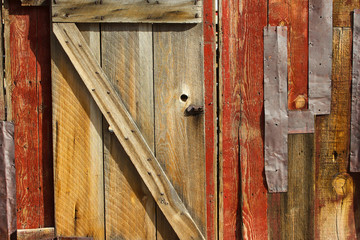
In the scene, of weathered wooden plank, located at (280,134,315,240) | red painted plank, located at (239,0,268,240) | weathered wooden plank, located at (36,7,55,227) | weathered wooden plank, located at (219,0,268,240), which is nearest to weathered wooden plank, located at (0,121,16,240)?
weathered wooden plank, located at (36,7,55,227)

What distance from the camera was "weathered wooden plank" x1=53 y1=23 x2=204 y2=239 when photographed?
7.00 ft

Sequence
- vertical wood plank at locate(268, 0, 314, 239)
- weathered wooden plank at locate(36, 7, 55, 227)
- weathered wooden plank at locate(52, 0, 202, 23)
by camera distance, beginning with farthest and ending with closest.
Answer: vertical wood plank at locate(268, 0, 314, 239), weathered wooden plank at locate(36, 7, 55, 227), weathered wooden plank at locate(52, 0, 202, 23)

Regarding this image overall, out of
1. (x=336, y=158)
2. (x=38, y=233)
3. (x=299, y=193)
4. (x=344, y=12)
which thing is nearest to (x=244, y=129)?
(x=299, y=193)

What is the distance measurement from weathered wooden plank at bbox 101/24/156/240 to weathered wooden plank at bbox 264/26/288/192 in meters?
0.84

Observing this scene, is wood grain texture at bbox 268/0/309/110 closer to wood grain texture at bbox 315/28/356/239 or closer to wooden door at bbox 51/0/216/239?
wood grain texture at bbox 315/28/356/239

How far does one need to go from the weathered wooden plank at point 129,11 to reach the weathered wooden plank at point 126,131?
0.09 meters

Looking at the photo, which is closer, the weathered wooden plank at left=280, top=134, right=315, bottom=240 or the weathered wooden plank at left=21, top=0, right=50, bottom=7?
the weathered wooden plank at left=21, top=0, right=50, bottom=7

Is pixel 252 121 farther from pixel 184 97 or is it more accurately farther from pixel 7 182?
pixel 7 182

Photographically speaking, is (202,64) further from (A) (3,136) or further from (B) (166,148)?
(A) (3,136)

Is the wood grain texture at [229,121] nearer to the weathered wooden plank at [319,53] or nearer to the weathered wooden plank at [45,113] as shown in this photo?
the weathered wooden plank at [319,53]

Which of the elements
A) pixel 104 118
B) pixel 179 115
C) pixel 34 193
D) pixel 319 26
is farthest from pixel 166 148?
pixel 319 26

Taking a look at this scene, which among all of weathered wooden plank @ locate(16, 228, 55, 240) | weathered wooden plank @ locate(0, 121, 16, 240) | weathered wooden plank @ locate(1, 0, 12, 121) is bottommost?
weathered wooden plank @ locate(16, 228, 55, 240)

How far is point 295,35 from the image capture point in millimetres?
2330

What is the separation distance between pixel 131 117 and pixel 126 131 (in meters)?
0.10
